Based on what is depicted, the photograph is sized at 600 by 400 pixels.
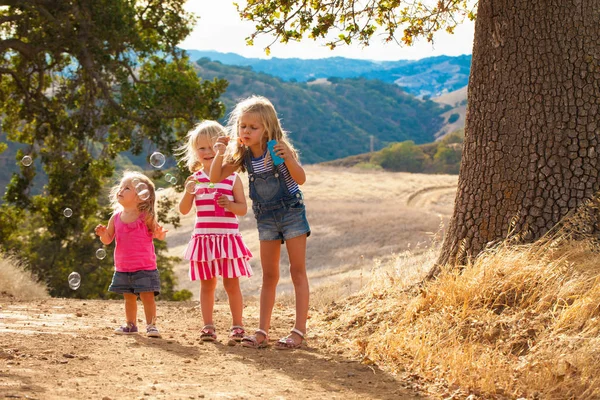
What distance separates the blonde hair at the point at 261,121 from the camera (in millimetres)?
5992

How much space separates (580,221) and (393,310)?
5.77 feet

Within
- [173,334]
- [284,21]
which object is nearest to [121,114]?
[284,21]

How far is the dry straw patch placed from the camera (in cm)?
494

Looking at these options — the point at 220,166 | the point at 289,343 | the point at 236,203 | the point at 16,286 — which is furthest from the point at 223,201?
the point at 16,286

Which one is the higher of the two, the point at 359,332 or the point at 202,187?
the point at 202,187

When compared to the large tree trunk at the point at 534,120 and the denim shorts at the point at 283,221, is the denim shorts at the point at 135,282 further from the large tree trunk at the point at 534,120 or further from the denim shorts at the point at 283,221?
the large tree trunk at the point at 534,120

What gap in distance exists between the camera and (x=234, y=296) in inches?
254

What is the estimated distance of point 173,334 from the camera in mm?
6727

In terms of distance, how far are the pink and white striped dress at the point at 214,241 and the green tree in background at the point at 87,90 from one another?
9405 mm

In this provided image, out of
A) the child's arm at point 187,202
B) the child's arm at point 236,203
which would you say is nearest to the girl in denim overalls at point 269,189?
the child's arm at point 236,203

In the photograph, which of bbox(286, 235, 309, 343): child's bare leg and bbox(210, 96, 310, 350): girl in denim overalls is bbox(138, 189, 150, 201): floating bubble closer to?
bbox(210, 96, 310, 350): girl in denim overalls

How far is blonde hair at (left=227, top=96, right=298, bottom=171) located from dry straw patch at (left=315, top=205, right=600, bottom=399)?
5.48ft

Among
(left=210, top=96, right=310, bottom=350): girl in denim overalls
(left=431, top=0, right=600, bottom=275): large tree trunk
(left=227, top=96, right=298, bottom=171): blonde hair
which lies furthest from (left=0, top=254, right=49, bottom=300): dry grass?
(left=431, top=0, right=600, bottom=275): large tree trunk

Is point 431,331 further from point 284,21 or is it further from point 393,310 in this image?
point 284,21
